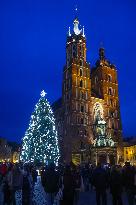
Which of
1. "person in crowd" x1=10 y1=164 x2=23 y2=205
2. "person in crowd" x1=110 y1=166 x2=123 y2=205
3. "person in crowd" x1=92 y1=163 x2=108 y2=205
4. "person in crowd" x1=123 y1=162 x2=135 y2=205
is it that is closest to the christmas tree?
"person in crowd" x1=10 y1=164 x2=23 y2=205

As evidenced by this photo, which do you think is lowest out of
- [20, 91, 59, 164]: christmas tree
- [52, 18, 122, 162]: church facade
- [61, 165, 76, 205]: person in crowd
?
[61, 165, 76, 205]: person in crowd

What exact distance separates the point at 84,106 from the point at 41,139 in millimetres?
32173

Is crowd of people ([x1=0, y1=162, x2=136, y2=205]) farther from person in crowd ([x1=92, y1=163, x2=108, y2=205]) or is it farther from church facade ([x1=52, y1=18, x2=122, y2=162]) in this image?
church facade ([x1=52, y1=18, x2=122, y2=162])

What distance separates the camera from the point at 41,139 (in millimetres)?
39469

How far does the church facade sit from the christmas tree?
77.6 feet

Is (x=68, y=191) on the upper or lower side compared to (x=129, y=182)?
lower

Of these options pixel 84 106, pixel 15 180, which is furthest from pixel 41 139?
pixel 84 106

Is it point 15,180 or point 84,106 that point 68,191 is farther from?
point 84,106

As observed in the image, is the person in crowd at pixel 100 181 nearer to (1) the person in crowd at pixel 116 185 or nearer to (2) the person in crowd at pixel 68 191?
(1) the person in crowd at pixel 116 185

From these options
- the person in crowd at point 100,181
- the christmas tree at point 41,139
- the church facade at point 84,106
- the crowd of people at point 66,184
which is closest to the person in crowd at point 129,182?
the crowd of people at point 66,184

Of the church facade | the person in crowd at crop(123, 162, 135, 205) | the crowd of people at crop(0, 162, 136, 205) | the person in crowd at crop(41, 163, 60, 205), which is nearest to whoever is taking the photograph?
the crowd of people at crop(0, 162, 136, 205)

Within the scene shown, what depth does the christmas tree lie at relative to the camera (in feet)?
128

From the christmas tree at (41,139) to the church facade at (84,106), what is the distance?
931 inches

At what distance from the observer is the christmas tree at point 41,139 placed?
39.1 m
